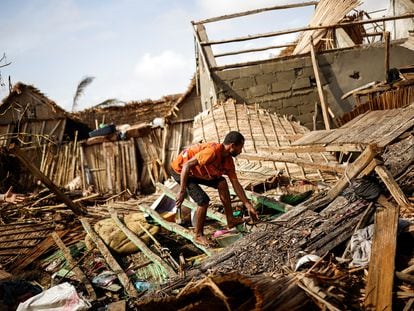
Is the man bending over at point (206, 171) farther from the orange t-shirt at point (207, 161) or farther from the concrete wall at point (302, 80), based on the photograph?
the concrete wall at point (302, 80)

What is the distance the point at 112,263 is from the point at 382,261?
11.3 feet

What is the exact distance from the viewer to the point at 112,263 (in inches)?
195

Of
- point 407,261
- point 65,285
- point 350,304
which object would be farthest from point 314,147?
point 65,285

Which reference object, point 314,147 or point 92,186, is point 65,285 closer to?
point 314,147

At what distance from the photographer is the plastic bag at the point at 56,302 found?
140 inches

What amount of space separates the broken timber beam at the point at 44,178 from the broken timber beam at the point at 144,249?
1319mm

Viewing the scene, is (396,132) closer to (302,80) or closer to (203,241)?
(203,241)

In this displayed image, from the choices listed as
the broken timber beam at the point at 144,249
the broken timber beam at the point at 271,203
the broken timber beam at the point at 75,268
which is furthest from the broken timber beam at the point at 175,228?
the broken timber beam at the point at 75,268

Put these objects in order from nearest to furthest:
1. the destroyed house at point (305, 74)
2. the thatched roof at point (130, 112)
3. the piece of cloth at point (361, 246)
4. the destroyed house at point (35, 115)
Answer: the piece of cloth at point (361, 246) → the destroyed house at point (305, 74) → the destroyed house at point (35, 115) → the thatched roof at point (130, 112)

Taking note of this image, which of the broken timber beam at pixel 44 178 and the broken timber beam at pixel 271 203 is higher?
the broken timber beam at pixel 44 178

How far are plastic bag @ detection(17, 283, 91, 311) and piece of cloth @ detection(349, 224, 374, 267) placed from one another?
2547 millimetres

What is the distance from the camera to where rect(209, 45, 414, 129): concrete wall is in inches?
344

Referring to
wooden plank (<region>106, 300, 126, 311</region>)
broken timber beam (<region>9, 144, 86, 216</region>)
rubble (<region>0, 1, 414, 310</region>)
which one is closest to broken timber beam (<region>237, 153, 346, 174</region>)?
rubble (<region>0, 1, 414, 310</region>)

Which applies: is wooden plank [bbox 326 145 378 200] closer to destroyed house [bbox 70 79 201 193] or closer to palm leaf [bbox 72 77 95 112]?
destroyed house [bbox 70 79 201 193]
